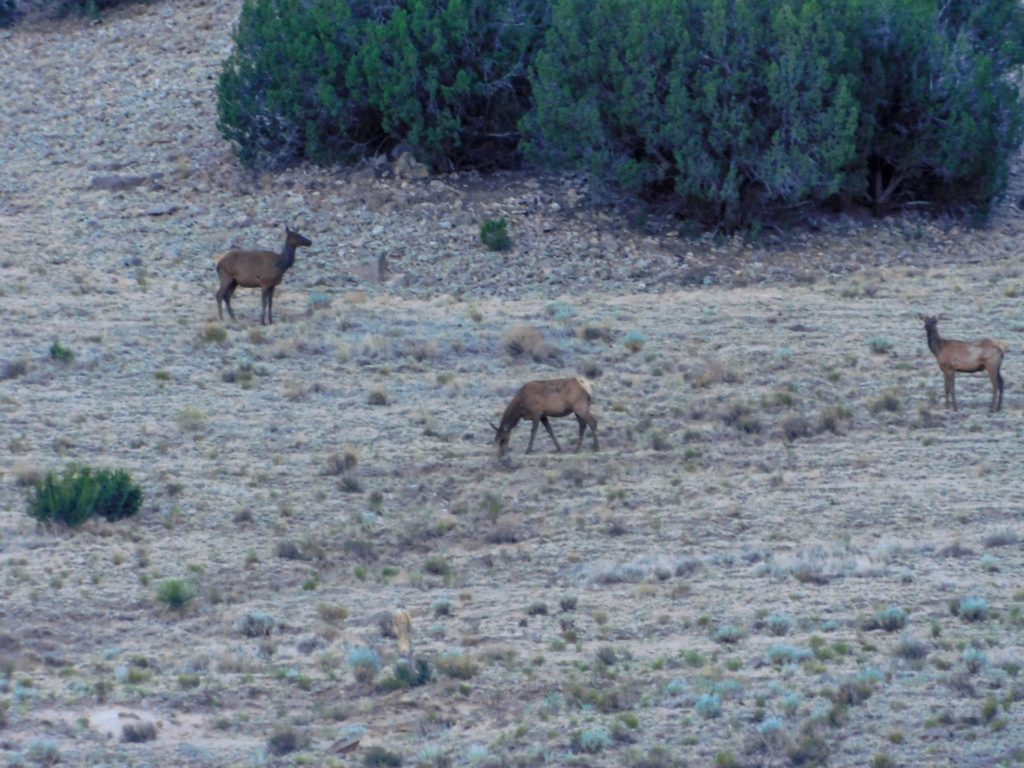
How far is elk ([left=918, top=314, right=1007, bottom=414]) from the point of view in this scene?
70.5 ft

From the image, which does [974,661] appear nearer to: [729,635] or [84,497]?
[729,635]

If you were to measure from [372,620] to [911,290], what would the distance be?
16948mm

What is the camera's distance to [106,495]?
17969 millimetres

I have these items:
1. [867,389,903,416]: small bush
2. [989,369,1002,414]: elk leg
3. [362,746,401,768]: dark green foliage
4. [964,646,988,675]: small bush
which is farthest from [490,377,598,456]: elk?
[362,746,401,768]: dark green foliage

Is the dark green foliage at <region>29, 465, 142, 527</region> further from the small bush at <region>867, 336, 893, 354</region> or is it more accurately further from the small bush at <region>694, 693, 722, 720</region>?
the small bush at <region>867, 336, 893, 354</region>

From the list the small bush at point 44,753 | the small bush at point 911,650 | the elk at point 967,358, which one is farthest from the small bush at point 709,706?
the elk at point 967,358

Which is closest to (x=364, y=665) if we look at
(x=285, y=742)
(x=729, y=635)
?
(x=285, y=742)

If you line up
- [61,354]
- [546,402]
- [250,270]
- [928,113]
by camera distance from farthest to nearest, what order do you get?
[928,113], [250,270], [61,354], [546,402]

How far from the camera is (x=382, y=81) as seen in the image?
33406 mm

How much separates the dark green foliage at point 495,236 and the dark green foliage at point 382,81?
3181 mm

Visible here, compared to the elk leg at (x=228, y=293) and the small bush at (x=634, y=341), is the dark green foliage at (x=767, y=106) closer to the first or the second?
the small bush at (x=634, y=341)

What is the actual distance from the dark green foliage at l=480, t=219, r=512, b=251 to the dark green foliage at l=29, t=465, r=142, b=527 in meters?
13.6

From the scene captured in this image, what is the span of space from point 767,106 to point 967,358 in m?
11.4

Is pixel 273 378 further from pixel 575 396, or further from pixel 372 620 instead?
pixel 372 620
